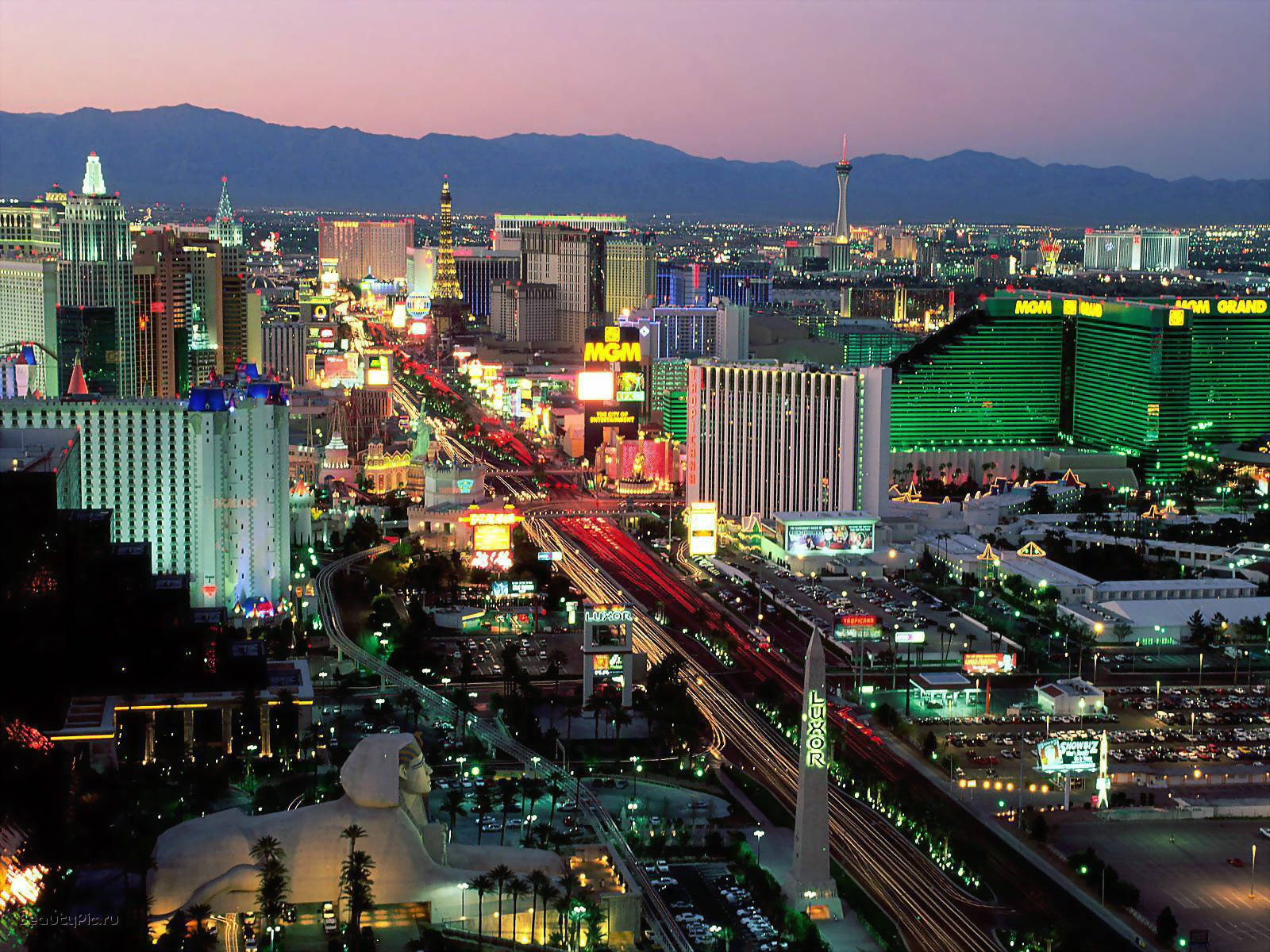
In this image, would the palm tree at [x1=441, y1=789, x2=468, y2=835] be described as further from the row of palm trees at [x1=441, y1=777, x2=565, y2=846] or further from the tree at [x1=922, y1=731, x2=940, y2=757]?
the tree at [x1=922, y1=731, x2=940, y2=757]

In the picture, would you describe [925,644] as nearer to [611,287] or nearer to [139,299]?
[139,299]

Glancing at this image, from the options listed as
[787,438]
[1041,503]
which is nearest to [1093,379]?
[1041,503]

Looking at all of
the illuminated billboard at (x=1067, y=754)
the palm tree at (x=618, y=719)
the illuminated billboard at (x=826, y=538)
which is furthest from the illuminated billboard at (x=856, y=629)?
the illuminated billboard at (x=1067, y=754)

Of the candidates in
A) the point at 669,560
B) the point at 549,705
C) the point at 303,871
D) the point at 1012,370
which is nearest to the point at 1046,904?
the point at 303,871

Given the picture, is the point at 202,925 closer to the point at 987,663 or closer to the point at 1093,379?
the point at 987,663

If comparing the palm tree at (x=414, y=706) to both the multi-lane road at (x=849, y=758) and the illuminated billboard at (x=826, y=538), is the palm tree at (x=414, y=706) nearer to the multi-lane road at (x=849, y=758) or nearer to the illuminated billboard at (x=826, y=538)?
the multi-lane road at (x=849, y=758)
